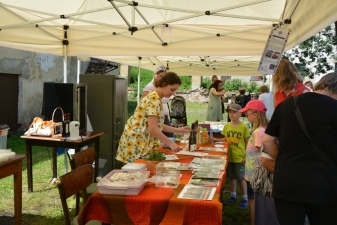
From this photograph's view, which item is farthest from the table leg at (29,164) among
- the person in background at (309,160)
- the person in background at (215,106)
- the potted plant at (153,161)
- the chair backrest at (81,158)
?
the person in background at (215,106)

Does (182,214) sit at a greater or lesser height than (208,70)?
lesser

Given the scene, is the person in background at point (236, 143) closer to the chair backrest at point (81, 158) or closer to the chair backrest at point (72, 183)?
the chair backrest at point (81, 158)

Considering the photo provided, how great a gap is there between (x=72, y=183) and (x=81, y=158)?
734 millimetres

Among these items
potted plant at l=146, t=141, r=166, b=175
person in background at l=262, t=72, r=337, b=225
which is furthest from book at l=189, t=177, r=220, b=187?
person in background at l=262, t=72, r=337, b=225

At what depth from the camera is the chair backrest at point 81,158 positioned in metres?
3.01

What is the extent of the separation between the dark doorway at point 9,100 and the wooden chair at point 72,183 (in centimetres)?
763

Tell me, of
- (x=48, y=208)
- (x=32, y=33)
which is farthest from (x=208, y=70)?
(x=48, y=208)

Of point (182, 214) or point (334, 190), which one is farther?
point (182, 214)

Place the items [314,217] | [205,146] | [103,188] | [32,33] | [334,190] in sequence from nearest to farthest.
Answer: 1. [334,190]
2. [314,217]
3. [103,188]
4. [205,146]
5. [32,33]

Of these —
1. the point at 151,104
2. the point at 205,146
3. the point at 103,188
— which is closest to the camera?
the point at 103,188

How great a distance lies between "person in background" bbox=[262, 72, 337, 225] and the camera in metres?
1.80

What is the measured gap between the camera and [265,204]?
2.63 metres

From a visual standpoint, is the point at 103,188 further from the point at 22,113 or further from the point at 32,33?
the point at 22,113

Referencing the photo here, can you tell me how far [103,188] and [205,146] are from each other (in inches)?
81.7
